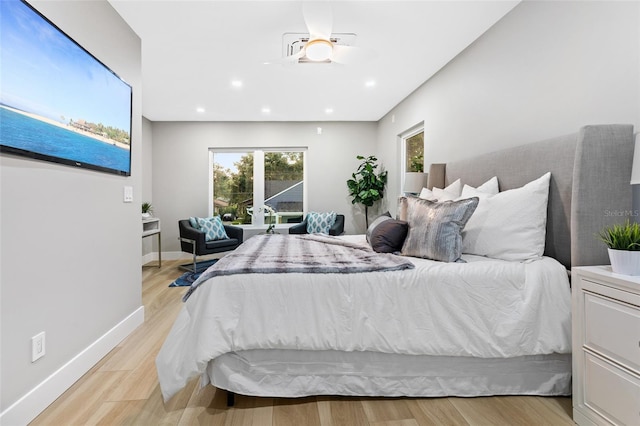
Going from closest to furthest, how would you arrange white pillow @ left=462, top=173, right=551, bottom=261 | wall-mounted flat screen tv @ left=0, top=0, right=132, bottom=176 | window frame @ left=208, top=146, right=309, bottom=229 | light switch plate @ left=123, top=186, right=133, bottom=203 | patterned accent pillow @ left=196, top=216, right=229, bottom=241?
wall-mounted flat screen tv @ left=0, top=0, right=132, bottom=176, white pillow @ left=462, top=173, right=551, bottom=261, light switch plate @ left=123, top=186, right=133, bottom=203, patterned accent pillow @ left=196, top=216, right=229, bottom=241, window frame @ left=208, top=146, right=309, bottom=229

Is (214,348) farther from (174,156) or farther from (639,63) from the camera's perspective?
(174,156)

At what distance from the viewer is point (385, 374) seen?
1.67m

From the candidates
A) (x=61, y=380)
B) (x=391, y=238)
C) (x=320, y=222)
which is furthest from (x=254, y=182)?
(x=61, y=380)

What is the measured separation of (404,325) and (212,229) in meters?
4.00

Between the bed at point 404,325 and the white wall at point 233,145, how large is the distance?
4330 mm

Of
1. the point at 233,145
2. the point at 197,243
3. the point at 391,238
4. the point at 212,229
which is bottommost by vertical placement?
the point at 197,243

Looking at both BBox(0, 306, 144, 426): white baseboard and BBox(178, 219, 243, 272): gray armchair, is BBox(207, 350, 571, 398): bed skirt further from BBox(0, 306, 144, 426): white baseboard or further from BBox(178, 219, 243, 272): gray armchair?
BBox(178, 219, 243, 272): gray armchair

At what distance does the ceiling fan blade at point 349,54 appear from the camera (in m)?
2.34

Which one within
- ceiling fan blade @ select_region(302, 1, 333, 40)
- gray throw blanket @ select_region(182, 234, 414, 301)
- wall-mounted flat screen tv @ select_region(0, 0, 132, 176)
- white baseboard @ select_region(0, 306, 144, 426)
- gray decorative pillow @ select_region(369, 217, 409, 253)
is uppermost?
ceiling fan blade @ select_region(302, 1, 333, 40)

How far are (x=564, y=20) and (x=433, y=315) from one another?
2074mm

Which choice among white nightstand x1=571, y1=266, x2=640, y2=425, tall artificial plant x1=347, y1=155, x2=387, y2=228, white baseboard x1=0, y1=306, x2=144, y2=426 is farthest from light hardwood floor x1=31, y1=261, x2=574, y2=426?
tall artificial plant x1=347, y1=155, x2=387, y2=228

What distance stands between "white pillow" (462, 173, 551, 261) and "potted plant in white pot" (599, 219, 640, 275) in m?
0.49

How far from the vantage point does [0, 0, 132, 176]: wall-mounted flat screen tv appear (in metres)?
1.44

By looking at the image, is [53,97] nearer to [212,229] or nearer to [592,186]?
[592,186]
